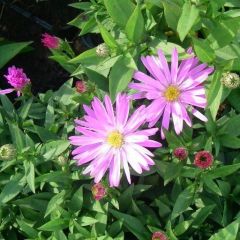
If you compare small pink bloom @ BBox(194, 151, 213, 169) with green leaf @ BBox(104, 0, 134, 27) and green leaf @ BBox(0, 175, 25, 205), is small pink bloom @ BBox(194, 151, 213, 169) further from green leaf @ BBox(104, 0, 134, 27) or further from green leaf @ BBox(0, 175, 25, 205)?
green leaf @ BBox(0, 175, 25, 205)

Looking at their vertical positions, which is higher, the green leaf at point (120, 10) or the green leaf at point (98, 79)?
the green leaf at point (120, 10)

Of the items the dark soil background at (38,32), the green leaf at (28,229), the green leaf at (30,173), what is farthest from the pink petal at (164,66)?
the dark soil background at (38,32)

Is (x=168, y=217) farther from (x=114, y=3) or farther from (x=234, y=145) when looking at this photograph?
(x=114, y=3)

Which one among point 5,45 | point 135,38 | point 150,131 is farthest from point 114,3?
point 5,45

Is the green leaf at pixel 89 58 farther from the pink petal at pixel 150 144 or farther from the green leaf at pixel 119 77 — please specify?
Result: the pink petal at pixel 150 144

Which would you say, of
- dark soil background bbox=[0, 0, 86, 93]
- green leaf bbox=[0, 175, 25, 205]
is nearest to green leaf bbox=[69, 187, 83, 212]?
green leaf bbox=[0, 175, 25, 205]

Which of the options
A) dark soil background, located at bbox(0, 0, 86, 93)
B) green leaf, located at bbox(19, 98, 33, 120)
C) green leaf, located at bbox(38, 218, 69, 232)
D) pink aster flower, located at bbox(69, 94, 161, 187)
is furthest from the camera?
dark soil background, located at bbox(0, 0, 86, 93)
